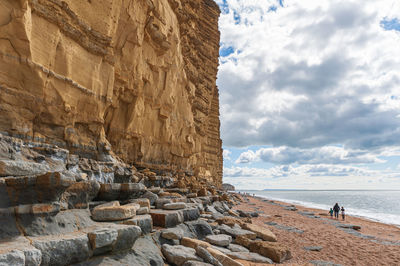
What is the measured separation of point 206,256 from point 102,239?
2156mm

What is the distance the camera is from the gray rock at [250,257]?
596 centimetres

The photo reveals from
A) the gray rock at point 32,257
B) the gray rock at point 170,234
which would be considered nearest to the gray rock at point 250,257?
the gray rock at point 170,234

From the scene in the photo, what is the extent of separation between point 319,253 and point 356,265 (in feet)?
3.57

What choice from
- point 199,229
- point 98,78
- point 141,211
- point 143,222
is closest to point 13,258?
point 143,222

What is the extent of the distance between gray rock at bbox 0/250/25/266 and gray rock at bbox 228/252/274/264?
4.56m

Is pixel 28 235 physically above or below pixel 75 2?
below

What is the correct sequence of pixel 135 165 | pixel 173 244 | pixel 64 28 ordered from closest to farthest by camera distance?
pixel 173 244 < pixel 64 28 < pixel 135 165

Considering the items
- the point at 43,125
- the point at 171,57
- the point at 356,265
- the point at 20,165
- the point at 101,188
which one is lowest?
the point at 356,265

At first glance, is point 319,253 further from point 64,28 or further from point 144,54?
point 144,54

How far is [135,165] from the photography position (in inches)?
518

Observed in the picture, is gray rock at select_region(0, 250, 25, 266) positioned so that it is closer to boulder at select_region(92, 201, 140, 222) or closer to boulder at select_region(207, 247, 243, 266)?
boulder at select_region(92, 201, 140, 222)

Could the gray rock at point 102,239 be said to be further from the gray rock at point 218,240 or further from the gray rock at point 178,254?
the gray rock at point 218,240

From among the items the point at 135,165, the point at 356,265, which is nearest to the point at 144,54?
the point at 135,165

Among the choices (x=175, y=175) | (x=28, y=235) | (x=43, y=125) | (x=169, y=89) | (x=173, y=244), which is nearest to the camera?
(x=28, y=235)
